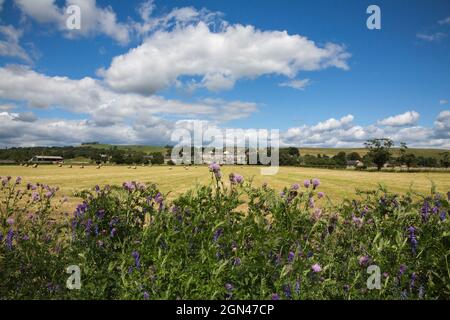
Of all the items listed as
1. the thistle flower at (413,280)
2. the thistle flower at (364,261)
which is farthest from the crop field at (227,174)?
the thistle flower at (413,280)

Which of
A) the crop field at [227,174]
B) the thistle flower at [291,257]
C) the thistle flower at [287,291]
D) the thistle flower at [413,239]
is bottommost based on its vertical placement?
the crop field at [227,174]

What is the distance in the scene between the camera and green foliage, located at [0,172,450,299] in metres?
3.54

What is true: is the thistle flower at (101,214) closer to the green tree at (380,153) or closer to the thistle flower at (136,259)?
the thistle flower at (136,259)

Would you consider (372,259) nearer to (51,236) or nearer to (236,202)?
(236,202)

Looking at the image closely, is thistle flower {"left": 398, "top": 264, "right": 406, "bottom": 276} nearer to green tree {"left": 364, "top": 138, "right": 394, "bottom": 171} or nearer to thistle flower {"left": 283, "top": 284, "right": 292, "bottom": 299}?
thistle flower {"left": 283, "top": 284, "right": 292, "bottom": 299}

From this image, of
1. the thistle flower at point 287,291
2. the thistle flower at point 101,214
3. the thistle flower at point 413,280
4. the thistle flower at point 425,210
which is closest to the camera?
the thistle flower at point 287,291

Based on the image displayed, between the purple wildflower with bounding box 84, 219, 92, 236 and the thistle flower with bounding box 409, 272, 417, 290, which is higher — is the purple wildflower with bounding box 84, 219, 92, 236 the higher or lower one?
the higher one

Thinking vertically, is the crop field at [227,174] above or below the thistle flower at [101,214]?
below

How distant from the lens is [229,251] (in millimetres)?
4199

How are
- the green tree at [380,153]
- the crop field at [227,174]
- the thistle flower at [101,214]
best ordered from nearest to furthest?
1. the thistle flower at [101,214]
2. the crop field at [227,174]
3. the green tree at [380,153]

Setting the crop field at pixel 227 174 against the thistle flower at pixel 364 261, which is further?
the crop field at pixel 227 174

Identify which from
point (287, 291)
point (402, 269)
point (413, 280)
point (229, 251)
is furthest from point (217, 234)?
point (413, 280)

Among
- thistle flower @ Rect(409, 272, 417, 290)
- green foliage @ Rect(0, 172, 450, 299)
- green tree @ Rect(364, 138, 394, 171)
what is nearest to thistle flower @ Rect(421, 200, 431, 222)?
green foliage @ Rect(0, 172, 450, 299)

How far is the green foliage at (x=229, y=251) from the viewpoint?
354 centimetres
